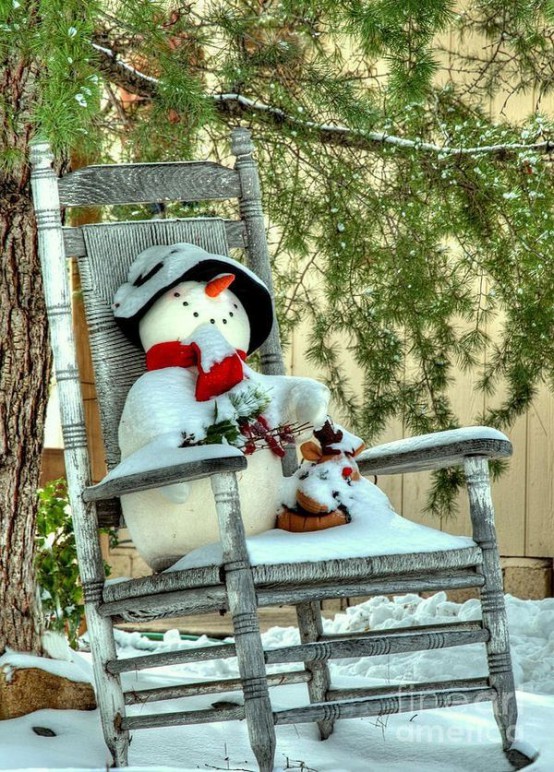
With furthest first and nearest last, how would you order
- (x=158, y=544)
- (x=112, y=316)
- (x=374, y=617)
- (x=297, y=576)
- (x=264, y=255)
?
(x=374, y=617) < (x=264, y=255) < (x=112, y=316) < (x=158, y=544) < (x=297, y=576)

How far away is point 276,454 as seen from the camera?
1.83 meters

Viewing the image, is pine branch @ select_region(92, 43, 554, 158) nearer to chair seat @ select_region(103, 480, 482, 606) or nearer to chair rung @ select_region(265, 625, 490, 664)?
chair seat @ select_region(103, 480, 482, 606)

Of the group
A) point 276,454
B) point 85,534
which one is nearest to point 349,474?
point 276,454

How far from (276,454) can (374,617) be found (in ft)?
4.65

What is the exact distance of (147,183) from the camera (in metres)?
2.05

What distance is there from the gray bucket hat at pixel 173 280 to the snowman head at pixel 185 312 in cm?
2

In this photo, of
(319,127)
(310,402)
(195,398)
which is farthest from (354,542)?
(319,127)

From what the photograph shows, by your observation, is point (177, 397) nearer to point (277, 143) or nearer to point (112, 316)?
point (112, 316)

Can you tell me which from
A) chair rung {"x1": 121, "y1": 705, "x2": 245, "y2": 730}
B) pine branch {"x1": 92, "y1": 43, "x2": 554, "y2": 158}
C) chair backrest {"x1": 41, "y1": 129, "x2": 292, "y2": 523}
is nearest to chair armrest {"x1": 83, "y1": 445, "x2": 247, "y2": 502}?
chair backrest {"x1": 41, "y1": 129, "x2": 292, "y2": 523}

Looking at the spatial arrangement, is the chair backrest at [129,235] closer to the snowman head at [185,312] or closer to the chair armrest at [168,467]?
the snowman head at [185,312]

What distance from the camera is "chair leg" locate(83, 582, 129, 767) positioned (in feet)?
5.70

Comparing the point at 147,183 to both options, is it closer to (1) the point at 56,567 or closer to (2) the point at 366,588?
(2) the point at 366,588

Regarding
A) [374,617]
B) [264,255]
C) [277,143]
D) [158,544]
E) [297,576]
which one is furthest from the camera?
[374,617]

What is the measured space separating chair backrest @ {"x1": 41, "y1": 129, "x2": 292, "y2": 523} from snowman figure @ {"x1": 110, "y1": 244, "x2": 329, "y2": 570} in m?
0.06
